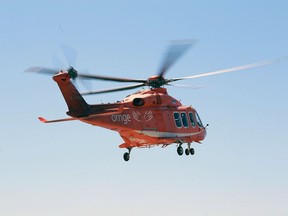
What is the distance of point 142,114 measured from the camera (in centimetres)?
8938

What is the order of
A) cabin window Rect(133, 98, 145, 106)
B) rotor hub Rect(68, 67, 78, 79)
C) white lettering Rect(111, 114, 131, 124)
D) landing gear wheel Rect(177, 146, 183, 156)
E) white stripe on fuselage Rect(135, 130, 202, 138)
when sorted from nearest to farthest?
rotor hub Rect(68, 67, 78, 79) → white lettering Rect(111, 114, 131, 124) → cabin window Rect(133, 98, 145, 106) → white stripe on fuselage Rect(135, 130, 202, 138) → landing gear wheel Rect(177, 146, 183, 156)

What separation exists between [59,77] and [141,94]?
1140cm

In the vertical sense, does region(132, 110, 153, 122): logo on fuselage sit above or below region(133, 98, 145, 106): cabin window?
below

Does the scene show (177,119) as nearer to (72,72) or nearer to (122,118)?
(122,118)

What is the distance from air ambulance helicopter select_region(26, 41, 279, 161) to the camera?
8481 centimetres

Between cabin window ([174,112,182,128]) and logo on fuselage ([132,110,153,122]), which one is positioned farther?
cabin window ([174,112,182,128])

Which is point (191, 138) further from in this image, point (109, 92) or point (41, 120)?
point (41, 120)

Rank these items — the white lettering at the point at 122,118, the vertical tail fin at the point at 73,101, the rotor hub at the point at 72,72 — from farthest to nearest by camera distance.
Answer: the white lettering at the point at 122,118, the vertical tail fin at the point at 73,101, the rotor hub at the point at 72,72

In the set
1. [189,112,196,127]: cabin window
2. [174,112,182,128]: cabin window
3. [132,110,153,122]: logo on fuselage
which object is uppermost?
[189,112,196,127]: cabin window

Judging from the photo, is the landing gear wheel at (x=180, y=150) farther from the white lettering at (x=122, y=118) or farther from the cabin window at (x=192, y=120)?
the white lettering at (x=122, y=118)

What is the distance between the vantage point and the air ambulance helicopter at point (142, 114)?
8481 cm

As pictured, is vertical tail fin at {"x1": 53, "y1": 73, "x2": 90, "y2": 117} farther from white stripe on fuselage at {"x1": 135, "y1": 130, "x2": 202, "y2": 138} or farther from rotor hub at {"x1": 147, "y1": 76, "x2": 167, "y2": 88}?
rotor hub at {"x1": 147, "y1": 76, "x2": 167, "y2": 88}

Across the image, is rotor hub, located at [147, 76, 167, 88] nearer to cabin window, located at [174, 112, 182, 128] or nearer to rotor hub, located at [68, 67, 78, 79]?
cabin window, located at [174, 112, 182, 128]

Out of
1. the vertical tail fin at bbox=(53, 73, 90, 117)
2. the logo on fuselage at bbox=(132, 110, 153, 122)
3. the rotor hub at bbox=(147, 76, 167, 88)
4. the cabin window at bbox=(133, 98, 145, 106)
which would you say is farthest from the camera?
the rotor hub at bbox=(147, 76, 167, 88)
